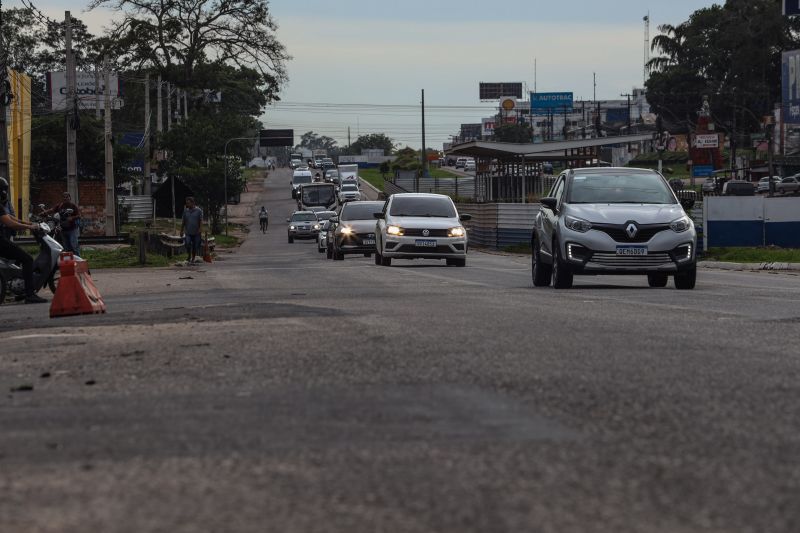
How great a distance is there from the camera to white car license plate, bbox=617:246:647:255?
1834 centimetres

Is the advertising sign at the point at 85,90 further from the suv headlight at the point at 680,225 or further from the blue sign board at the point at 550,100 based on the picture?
the blue sign board at the point at 550,100

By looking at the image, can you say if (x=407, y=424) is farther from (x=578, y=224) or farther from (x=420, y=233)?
(x=420, y=233)

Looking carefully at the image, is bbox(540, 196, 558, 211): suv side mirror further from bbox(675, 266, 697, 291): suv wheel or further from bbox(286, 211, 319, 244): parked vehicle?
bbox(286, 211, 319, 244): parked vehicle

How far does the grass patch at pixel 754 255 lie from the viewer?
3373cm

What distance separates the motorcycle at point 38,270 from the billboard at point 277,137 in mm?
139556

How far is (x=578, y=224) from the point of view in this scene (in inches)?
733

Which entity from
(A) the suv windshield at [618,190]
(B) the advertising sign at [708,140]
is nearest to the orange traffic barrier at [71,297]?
(A) the suv windshield at [618,190]

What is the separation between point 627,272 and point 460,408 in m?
12.3

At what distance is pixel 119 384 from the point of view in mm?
7988

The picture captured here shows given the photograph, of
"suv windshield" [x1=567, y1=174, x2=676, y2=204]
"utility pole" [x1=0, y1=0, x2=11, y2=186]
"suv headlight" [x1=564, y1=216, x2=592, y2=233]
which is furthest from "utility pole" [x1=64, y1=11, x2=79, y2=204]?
"suv headlight" [x1=564, y1=216, x2=592, y2=233]

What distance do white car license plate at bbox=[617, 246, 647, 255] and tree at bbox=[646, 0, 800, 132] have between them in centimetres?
10158

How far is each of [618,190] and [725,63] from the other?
116269 mm

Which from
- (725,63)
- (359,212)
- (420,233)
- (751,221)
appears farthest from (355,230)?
(725,63)

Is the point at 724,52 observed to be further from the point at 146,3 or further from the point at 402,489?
Answer: the point at 402,489
